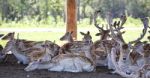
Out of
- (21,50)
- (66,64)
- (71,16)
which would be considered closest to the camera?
(66,64)

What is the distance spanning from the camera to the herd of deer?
5.77 meters

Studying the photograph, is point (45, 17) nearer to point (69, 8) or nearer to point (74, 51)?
point (69, 8)

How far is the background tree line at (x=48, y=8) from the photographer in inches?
989

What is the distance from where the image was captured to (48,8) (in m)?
26.7

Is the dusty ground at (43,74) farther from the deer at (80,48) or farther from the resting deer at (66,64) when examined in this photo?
the deer at (80,48)

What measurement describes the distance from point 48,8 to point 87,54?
20559mm

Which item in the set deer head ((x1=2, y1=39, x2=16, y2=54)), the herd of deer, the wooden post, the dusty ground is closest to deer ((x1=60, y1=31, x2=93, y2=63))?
the herd of deer

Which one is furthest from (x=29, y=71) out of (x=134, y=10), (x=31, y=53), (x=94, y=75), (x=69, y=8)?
(x=134, y=10)

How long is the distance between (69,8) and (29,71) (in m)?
3.29

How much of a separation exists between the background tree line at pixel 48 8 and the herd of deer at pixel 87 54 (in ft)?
57.5

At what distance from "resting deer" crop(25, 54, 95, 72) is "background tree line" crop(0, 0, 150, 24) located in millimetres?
18064

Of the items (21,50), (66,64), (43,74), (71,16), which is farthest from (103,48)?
(71,16)

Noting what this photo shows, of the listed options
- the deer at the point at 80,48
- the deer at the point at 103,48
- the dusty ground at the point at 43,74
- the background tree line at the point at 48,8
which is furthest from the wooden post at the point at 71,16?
the background tree line at the point at 48,8

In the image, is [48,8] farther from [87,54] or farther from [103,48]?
[87,54]
